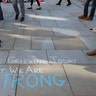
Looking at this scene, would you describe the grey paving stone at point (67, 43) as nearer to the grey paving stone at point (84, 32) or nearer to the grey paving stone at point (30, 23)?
the grey paving stone at point (84, 32)

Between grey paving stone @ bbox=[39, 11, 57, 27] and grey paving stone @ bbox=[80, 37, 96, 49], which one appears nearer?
grey paving stone @ bbox=[80, 37, 96, 49]

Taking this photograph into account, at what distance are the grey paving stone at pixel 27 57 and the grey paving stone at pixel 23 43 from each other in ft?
1.09

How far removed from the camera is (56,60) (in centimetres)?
500

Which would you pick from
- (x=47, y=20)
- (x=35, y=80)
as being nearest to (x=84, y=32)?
(x=47, y=20)

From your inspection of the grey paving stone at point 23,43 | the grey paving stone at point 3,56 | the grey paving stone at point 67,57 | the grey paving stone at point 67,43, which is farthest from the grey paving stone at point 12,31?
the grey paving stone at point 67,57

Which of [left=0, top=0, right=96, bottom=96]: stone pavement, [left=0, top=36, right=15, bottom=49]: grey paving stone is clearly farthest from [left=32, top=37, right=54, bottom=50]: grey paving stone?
[left=0, top=36, right=15, bottom=49]: grey paving stone

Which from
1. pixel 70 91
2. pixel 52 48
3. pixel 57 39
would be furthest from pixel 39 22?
pixel 70 91

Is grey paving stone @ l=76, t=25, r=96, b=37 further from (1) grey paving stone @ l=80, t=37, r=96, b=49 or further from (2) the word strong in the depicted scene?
(2) the word strong

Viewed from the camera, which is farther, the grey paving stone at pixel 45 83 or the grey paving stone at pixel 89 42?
the grey paving stone at pixel 89 42

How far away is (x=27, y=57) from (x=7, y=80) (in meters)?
1.13

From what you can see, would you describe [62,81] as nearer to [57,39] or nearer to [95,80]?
[95,80]

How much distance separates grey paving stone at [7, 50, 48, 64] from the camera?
16.0ft

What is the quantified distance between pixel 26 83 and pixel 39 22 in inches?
189

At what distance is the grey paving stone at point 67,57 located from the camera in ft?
16.3
